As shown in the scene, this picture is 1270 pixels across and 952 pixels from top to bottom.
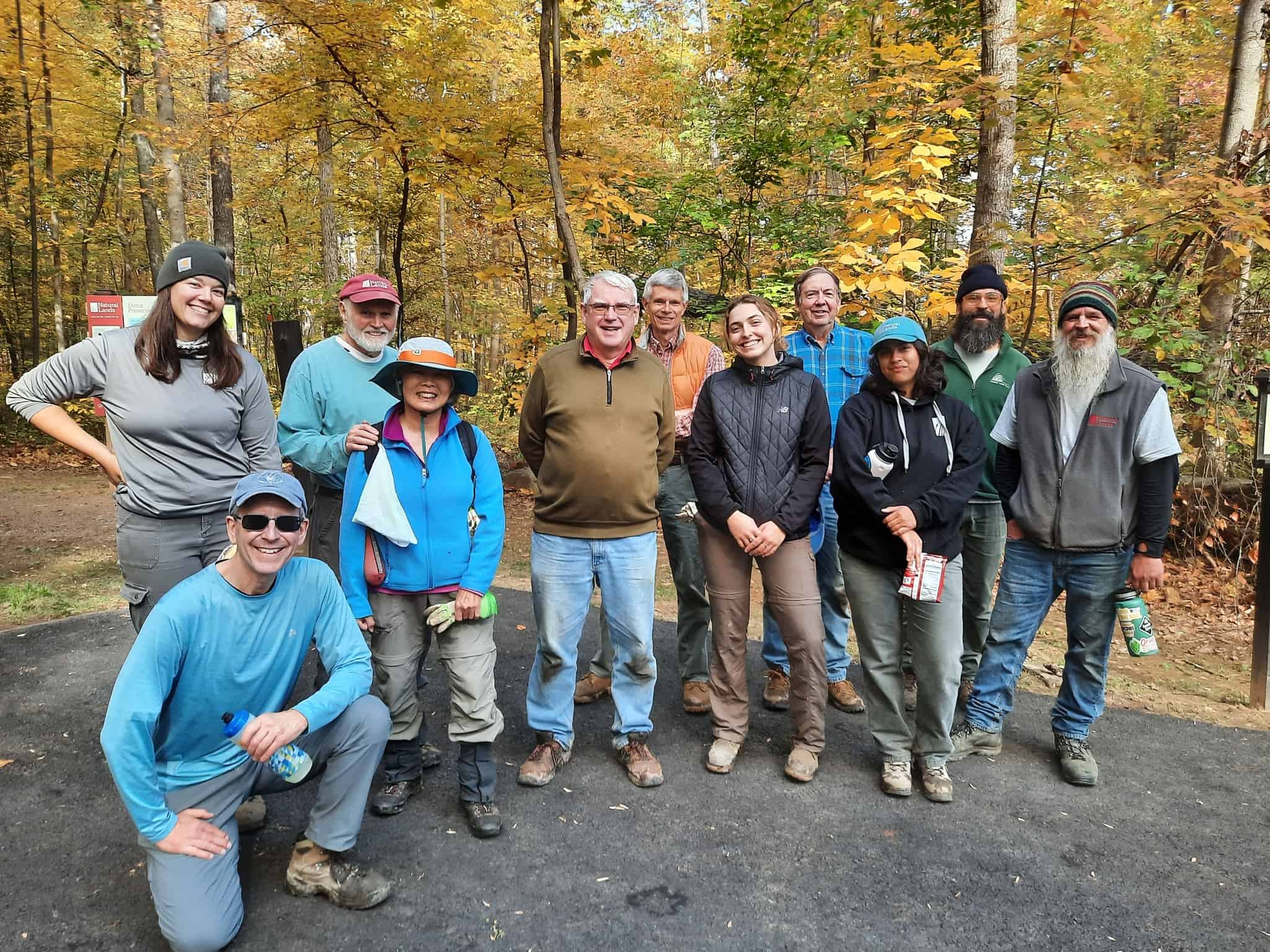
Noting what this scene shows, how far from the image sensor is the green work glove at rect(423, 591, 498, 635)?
3.14 m

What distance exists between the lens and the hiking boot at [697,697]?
14.1ft

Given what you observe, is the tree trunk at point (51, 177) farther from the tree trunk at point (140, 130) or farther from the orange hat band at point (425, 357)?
the orange hat band at point (425, 357)

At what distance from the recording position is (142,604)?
10.0ft

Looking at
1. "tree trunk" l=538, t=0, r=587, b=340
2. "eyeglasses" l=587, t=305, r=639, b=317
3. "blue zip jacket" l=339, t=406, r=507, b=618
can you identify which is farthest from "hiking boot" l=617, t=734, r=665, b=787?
Result: "tree trunk" l=538, t=0, r=587, b=340

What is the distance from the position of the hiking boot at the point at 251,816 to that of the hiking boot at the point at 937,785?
285 centimetres

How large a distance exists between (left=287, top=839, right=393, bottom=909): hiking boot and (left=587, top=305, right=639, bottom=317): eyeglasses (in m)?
2.36

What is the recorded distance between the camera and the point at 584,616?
3562mm

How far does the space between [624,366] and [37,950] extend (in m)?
2.93

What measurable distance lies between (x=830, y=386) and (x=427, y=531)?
2431mm

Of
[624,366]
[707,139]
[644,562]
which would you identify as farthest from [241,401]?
[707,139]

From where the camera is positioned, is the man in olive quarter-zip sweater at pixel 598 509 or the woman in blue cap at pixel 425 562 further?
the man in olive quarter-zip sweater at pixel 598 509

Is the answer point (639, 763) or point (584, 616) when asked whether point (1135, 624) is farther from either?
point (584, 616)

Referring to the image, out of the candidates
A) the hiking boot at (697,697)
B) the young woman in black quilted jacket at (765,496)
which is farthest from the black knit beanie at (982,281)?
the hiking boot at (697,697)

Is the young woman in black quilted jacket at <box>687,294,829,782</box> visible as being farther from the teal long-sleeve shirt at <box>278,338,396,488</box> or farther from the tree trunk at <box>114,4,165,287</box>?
the tree trunk at <box>114,4,165,287</box>
